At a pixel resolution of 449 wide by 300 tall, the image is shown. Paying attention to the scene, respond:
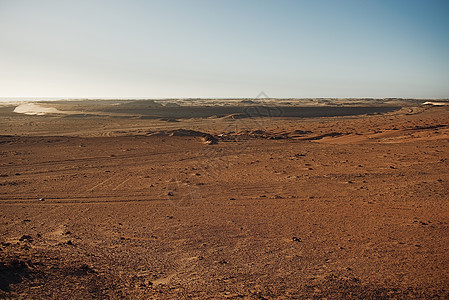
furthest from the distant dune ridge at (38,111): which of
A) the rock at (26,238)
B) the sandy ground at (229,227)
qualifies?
the rock at (26,238)

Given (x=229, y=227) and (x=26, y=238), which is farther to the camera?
(x=229, y=227)

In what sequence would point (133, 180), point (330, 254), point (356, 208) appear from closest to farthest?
point (330, 254) → point (356, 208) → point (133, 180)

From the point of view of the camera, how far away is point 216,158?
14.5 m

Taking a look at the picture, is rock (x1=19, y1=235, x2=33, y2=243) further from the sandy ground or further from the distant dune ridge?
the distant dune ridge

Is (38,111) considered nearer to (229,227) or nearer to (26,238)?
(26,238)

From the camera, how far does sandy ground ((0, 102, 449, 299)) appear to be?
4.24 meters

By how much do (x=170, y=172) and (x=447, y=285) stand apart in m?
8.92

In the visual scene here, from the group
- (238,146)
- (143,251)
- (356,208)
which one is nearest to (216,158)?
(238,146)

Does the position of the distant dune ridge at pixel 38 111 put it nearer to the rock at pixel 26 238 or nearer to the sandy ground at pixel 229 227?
the sandy ground at pixel 229 227

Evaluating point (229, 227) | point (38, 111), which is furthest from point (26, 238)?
point (38, 111)

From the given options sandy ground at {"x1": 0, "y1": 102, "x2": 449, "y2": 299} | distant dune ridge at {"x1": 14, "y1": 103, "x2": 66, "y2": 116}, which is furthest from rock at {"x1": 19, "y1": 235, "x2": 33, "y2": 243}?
distant dune ridge at {"x1": 14, "y1": 103, "x2": 66, "y2": 116}

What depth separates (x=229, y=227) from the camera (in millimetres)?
6504

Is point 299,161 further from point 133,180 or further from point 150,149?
point 150,149

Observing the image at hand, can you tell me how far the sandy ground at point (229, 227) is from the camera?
13.9 feet
